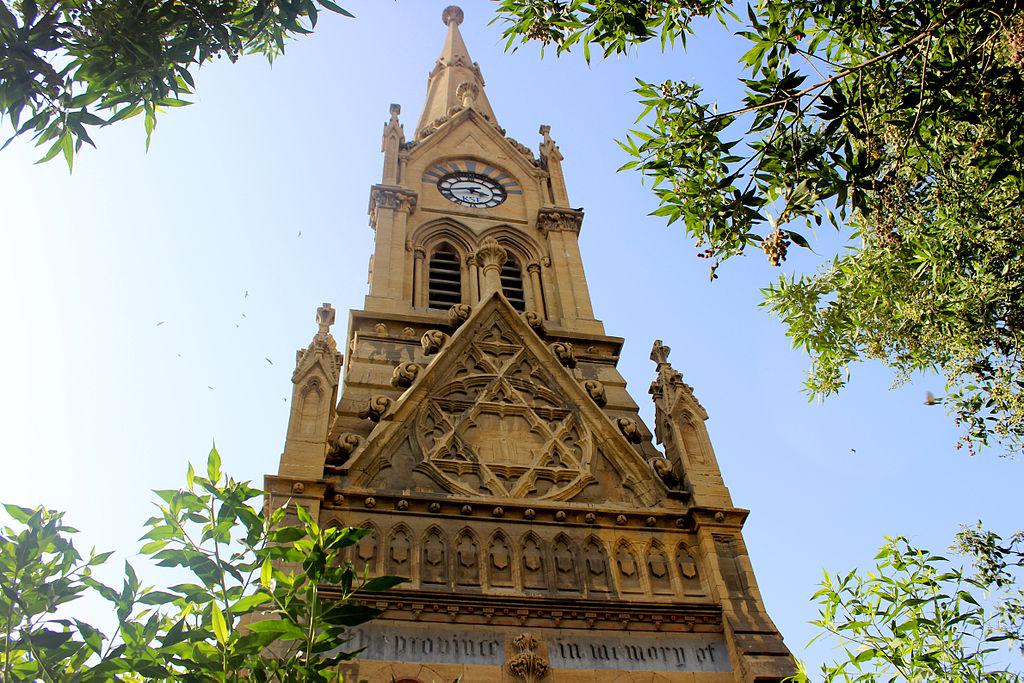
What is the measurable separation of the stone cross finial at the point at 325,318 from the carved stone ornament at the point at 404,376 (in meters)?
1.58

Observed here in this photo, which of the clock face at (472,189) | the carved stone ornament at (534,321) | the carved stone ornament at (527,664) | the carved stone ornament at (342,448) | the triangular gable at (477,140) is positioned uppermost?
the triangular gable at (477,140)

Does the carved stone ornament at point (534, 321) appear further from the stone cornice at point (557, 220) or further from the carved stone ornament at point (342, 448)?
the stone cornice at point (557, 220)

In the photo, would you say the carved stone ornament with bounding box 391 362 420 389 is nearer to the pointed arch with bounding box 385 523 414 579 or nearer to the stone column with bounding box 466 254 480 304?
the pointed arch with bounding box 385 523 414 579

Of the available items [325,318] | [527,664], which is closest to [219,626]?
[527,664]

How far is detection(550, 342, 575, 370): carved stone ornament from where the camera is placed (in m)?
20.2

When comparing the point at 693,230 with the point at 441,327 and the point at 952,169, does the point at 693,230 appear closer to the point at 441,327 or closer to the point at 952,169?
the point at 952,169

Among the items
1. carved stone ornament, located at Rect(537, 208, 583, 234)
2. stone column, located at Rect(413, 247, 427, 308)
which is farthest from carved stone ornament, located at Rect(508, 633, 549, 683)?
carved stone ornament, located at Rect(537, 208, 583, 234)

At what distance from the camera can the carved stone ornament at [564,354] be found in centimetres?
2025

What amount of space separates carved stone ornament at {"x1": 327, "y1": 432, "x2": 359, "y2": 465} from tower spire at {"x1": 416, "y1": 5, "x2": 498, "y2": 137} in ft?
52.9

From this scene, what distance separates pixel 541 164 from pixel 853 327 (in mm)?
16872

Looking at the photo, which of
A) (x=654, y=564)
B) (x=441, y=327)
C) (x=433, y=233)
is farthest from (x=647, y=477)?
(x=433, y=233)

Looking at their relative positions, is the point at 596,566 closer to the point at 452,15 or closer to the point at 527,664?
the point at 527,664

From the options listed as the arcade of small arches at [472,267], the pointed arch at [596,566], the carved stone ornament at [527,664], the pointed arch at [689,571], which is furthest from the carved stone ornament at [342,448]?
the arcade of small arches at [472,267]

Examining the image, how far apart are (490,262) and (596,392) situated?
5.28m
